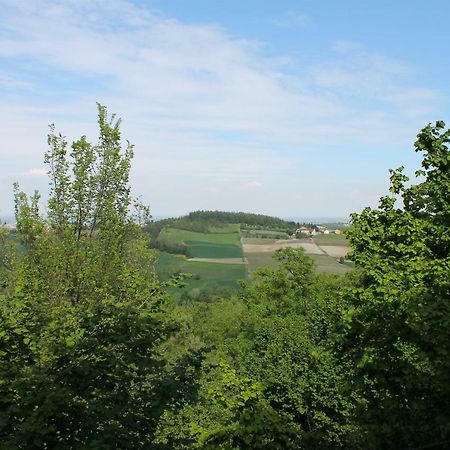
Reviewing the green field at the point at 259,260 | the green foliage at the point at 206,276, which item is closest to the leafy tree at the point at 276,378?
the green foliage at the point at 206,276

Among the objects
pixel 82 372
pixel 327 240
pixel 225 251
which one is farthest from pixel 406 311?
pixel 327 240

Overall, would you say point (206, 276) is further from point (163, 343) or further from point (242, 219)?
point (163, 343)

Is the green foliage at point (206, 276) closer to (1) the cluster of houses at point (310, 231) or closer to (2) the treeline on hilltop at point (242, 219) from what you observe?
(1) the cluster of houses at point (310, 231)

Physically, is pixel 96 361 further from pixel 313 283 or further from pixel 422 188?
pixel 313 283

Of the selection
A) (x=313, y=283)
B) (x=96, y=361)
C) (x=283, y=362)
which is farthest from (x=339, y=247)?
(x=96, y=361)

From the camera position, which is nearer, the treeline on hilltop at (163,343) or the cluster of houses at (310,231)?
the treeline on hilltop at (163,343)

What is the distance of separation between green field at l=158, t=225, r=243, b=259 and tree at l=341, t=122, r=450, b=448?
82.9 m

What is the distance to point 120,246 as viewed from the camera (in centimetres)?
1418

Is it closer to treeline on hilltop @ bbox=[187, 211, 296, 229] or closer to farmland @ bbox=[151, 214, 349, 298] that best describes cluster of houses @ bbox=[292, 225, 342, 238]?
farmland @ bbox=[151, 214, 349, 298]

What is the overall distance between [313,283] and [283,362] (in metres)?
11.8

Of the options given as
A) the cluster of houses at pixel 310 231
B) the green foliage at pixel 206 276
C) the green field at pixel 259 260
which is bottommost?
the green foliage at pixel 206 276

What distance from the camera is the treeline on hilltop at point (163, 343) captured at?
6.84 m

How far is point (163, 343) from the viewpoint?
11828mm

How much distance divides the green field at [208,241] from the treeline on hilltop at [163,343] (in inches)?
3144
